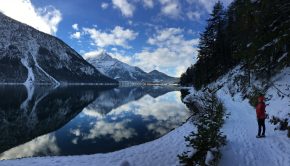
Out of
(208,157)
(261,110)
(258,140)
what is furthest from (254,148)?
(208,157)

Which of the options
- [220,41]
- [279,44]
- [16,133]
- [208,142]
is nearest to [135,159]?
[208,142]

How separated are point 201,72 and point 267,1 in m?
68.8

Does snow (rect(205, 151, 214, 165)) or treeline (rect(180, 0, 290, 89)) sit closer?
snow (rect(205, 151, 214, 165))

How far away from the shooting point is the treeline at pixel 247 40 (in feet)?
70.1

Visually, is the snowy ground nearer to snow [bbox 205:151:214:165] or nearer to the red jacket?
snow [bbox 205:151:214:165]

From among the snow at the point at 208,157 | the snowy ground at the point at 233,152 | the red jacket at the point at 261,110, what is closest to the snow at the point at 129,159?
the snowy ground at the point at 233,152

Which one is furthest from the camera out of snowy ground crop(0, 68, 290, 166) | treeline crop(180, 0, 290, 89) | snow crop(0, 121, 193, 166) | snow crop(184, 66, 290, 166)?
A: treeline crop(180, 0, 290, 89)

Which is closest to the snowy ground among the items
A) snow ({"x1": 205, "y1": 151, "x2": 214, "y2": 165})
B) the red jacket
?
snow ({"x1": 205, "y1": 151, "x2": 214, "y2": 165})

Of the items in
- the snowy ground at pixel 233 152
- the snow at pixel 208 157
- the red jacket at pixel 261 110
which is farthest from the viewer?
the red jacket at pixel 261 110

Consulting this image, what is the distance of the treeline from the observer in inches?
842

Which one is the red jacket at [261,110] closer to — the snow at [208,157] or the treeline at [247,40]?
the treeline at [247,40]

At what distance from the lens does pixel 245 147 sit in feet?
57.3

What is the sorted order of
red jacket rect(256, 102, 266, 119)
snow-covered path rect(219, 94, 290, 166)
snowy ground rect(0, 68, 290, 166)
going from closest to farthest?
snow-covered path rect(219, 94, 290, 166) → snowy ground rect(0, 68, 290, 166) → red jacket rect(256, 102, 266, 119)

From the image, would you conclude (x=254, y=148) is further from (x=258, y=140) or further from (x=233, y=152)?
(x=258, y=140)
